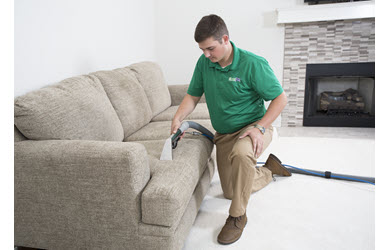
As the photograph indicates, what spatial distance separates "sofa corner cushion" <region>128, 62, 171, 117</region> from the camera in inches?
107

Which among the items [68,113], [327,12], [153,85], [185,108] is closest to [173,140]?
[185,108]

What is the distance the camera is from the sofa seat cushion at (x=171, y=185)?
1.24 m

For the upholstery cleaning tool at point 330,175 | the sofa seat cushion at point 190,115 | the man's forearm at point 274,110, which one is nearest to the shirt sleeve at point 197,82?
the man's forearm at point 274,110

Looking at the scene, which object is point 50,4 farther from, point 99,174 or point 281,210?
point 281,210

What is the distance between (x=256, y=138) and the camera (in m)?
1.64

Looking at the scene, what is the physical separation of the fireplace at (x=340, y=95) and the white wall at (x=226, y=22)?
20.0 inches

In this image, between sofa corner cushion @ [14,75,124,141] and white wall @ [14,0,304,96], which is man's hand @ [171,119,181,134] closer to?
sofa corner cushion @ [14,75,124,141]

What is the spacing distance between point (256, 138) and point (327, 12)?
2.67 meters

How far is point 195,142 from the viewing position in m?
1.84

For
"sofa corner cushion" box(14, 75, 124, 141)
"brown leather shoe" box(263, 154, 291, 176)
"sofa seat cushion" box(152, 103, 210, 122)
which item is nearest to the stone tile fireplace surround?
"sofa seat cushion" box(152, 103, 210, 122)

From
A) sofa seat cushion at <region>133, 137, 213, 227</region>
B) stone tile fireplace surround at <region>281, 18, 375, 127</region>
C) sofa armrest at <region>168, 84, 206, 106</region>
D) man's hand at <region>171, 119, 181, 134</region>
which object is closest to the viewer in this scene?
sofa seat cushion at <region>133, 137, 213, 227</region>

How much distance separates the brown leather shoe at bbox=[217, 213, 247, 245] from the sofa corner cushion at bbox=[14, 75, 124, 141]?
82 cm

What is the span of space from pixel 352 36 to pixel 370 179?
216 cm

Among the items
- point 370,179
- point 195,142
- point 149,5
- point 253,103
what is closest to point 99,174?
point 195,142
